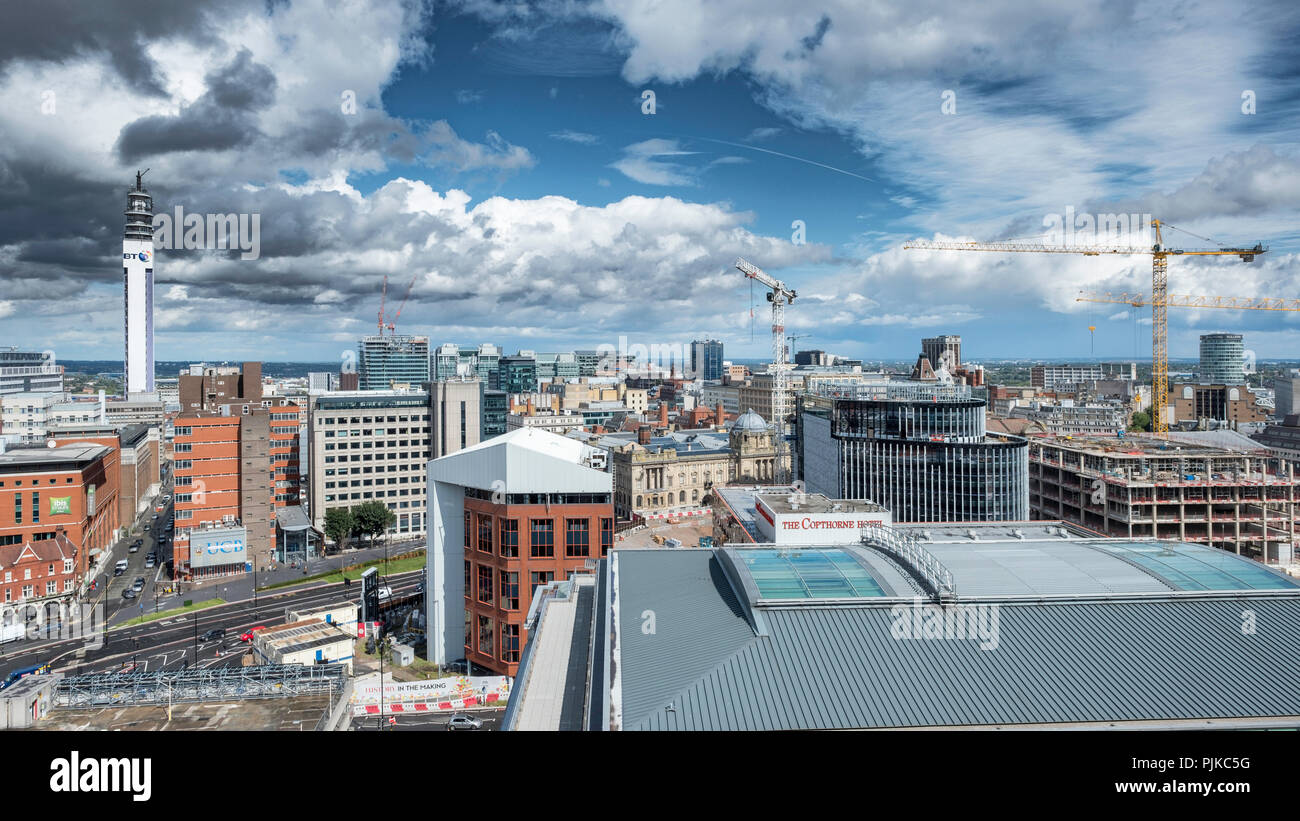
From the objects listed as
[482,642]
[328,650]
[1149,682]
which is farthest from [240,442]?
[1149,682]

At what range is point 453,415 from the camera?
60250mm

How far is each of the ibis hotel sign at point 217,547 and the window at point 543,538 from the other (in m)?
28.1

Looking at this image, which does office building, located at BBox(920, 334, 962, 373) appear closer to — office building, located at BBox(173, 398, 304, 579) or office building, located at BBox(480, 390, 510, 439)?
office building, located at BBox(480, 390, 510, 439)

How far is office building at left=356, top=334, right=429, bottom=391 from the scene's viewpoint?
145125mm

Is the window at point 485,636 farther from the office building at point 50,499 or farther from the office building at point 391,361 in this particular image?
the office building at point 391,361

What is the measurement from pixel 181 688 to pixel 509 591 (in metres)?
10.3

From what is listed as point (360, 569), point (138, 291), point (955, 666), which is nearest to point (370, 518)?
point (360, 569)

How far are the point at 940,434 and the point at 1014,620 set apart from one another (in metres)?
28.4

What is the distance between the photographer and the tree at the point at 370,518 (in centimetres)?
5341

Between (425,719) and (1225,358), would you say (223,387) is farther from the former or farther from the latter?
(1225,358)

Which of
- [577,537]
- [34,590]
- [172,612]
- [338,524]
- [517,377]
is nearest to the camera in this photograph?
[577,537]

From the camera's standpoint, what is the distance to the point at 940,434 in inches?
1549

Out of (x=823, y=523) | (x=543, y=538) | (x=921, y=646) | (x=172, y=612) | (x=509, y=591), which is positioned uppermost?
(x=823, y=523)

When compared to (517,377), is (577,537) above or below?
below
